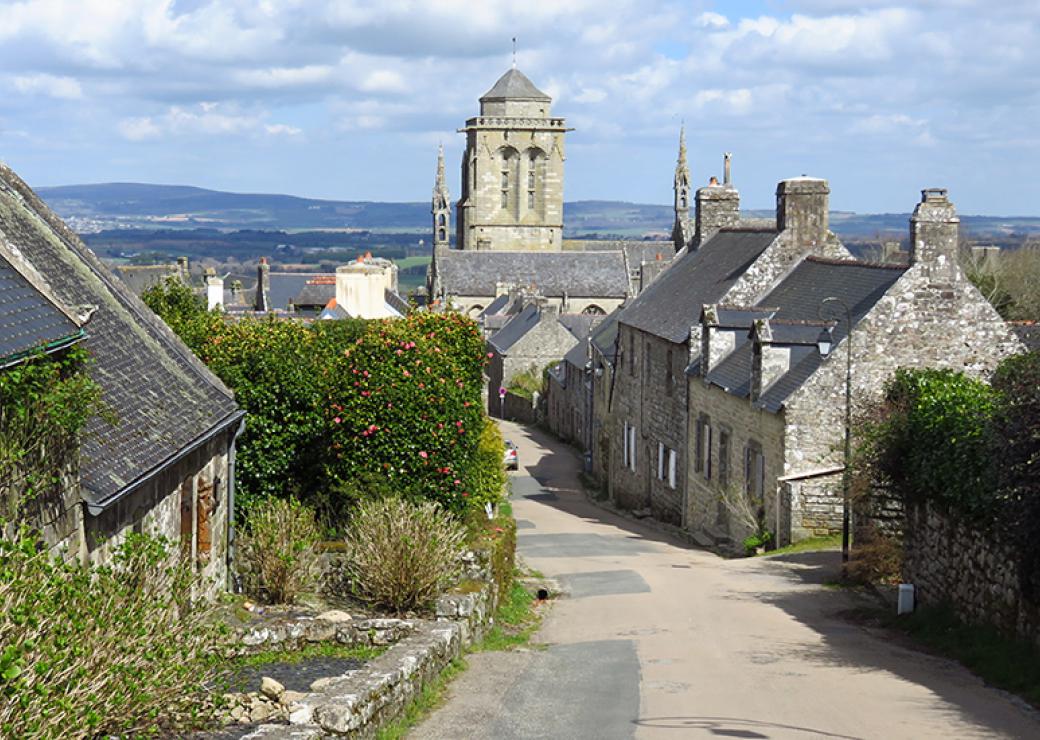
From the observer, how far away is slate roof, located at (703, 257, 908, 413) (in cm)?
2777

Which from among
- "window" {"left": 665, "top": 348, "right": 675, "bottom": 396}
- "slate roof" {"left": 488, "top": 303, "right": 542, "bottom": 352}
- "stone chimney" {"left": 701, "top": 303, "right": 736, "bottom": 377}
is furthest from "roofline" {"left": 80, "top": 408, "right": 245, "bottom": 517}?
"slate roof" {"left": 488, "top": 303, "right": 542, "bottom": 352}

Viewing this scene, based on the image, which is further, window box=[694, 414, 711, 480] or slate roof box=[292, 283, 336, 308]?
slate roof box=[292, 283, 336, 308]

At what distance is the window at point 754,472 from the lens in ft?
94.3

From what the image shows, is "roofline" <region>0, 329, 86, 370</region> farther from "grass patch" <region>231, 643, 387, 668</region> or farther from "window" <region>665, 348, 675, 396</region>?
"window" <region>665, 348, 675, 396</region>

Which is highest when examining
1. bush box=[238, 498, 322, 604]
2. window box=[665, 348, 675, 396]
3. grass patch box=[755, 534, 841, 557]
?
window box=[665, 348, 675, 396]

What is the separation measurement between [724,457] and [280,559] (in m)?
17.4

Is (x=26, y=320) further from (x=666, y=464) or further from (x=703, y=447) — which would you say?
(x=666, y=464)

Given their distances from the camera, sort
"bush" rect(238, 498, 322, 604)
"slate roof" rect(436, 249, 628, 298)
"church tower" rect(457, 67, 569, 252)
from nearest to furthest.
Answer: "bush" rect(238, 498, 322, 604)
"slate roof" rect(436, 249, 628, 298)
"church tower" rect(457, 67, 569, 252)

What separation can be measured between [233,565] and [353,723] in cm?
779

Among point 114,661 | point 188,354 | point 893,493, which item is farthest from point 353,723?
point 893,493

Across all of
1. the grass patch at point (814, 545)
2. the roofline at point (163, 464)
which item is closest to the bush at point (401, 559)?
the roofline at point (163, 464)

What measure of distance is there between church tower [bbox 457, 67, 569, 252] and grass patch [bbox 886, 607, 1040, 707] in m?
103

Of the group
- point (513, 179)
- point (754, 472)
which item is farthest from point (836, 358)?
point (513, 179)

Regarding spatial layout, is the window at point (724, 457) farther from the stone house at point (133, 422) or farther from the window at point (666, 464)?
the stone house at point (133, 422)
